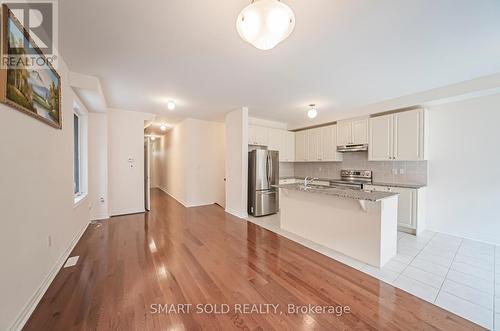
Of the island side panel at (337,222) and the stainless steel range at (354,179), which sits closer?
the island side panel at (337,222)

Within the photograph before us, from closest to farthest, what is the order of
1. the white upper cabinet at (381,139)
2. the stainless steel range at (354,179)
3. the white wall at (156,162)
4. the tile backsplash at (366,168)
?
the tile backsplash at (366,168)
the white upper cabinet at (381,139)
the stainless steel range at (354,179)
the white wall at (156,162)

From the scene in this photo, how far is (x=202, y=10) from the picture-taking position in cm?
162

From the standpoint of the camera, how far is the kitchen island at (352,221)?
7.62 feet

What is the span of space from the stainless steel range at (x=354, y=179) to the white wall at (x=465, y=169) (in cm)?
112

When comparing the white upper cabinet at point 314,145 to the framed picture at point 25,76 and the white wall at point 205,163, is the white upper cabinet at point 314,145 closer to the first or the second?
the white wall at point 205,163

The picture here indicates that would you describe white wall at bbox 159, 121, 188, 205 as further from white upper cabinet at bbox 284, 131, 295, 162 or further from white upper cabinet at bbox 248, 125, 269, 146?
white upper cabinet at bbox 284, 131, 295, 162

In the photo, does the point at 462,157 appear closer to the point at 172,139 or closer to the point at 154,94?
the point at 154,94

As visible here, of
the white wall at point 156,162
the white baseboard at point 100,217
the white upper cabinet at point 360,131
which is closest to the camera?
the white baseboard at point 100,217

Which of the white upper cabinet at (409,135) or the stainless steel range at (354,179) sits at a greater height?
the white upper cabinet at (409,135)

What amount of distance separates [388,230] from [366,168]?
8.33ft

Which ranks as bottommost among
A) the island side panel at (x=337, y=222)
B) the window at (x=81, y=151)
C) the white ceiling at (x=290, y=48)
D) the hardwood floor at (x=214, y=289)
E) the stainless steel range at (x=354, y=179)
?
the hardwood floor at (x=214, y=289)

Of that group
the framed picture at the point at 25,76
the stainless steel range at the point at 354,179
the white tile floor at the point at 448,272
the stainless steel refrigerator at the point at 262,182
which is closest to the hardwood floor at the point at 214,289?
the white tile floor at the point at 448,272

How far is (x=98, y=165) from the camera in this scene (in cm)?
411

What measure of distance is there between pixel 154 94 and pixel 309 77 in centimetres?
290
